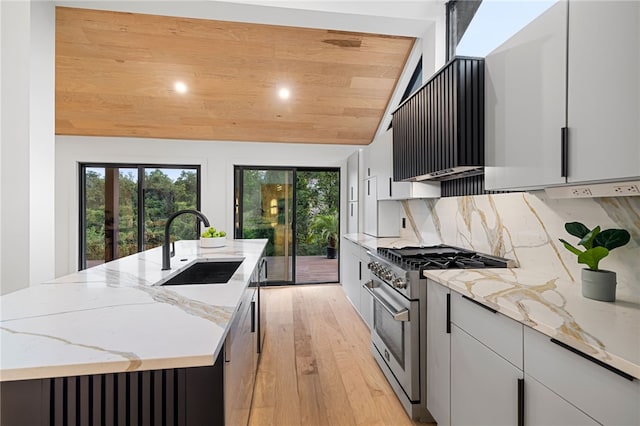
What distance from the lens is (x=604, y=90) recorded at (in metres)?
1.02

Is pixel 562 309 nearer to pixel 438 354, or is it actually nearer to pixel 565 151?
pixel 565 151

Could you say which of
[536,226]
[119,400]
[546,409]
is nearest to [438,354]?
[546,409]

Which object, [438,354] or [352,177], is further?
[352,177]

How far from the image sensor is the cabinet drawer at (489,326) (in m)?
1.09

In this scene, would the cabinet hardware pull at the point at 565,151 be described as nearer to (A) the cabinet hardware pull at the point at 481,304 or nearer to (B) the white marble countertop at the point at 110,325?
(A) the cabinet hardware pull at the point at 481,304

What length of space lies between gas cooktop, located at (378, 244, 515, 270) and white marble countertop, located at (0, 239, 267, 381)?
1.04 metres

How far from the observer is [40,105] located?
218cm

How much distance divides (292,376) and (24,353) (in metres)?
1.86

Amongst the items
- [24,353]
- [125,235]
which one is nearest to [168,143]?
[125,235]

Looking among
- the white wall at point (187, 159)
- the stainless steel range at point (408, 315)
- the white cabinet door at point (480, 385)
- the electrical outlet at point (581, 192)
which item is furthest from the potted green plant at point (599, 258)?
the white wall at point (187, 159)

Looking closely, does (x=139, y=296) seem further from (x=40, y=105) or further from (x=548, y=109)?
(x=40, y=105)

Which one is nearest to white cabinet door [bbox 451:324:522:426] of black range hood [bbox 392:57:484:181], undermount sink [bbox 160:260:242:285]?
black range hood [bbox 392:57:484:181]

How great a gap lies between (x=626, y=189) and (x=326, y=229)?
404 cm

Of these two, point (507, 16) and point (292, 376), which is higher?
point (507, 16)
